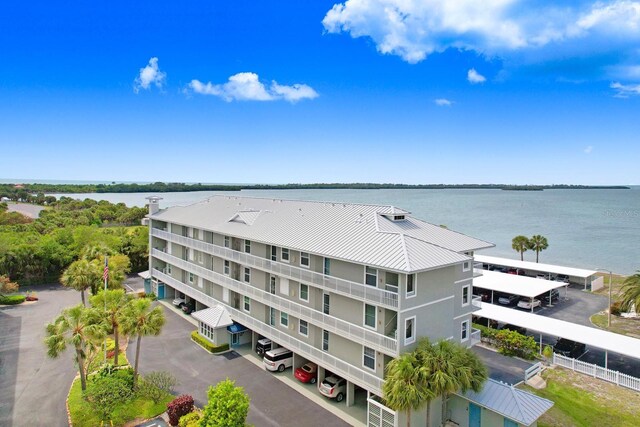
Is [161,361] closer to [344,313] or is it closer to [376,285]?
[344,313]

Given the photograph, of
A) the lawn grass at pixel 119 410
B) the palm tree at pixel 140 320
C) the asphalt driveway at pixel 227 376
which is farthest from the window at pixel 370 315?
the lawn grass at pixel 119 410

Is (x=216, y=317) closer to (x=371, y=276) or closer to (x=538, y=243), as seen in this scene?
(x=371, y=276)

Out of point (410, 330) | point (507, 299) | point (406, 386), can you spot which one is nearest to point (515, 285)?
point (507, 299)

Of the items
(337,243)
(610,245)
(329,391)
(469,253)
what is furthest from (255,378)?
(610,245)

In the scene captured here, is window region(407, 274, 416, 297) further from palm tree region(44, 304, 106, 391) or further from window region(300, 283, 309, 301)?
palm tree region(44, 304, 106, 391)

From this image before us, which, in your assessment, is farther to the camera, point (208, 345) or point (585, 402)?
point (208, 345)

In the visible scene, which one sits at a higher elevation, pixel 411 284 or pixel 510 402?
pixel 411 284

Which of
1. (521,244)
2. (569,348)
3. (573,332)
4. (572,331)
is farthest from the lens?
(521,244)

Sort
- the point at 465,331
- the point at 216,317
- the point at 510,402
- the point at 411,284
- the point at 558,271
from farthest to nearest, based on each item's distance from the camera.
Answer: the point at 558,271
the point at 216,317
the point at 465,331
the point at 411,284
the point at 510,402
